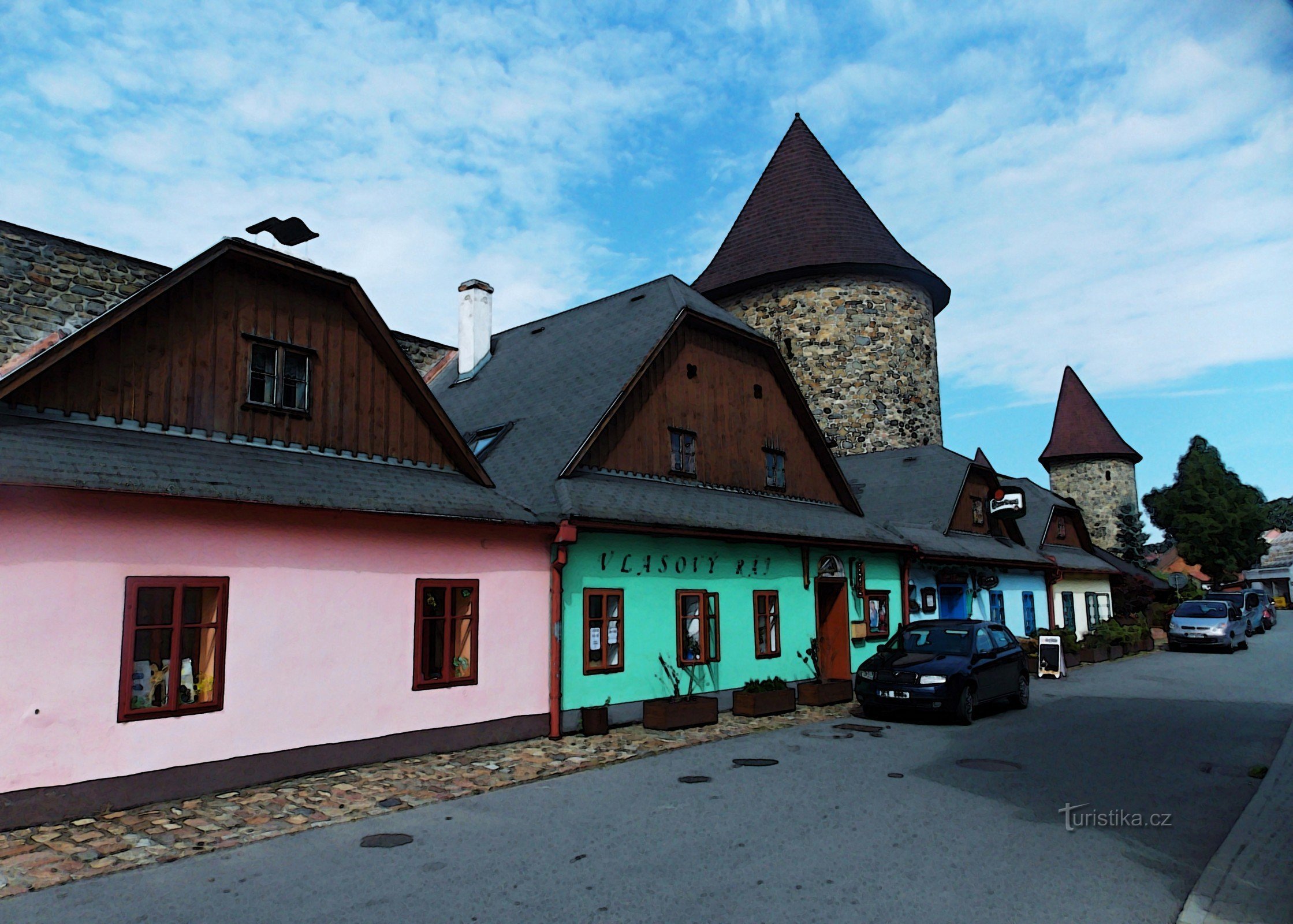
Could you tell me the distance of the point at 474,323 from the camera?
21.5 m

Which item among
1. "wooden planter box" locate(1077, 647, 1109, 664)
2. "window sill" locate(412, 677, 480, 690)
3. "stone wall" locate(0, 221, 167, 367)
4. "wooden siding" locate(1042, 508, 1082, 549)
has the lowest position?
"wooden planter box" locate(1077, 647, 1109, 664)

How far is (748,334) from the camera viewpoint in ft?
60.5

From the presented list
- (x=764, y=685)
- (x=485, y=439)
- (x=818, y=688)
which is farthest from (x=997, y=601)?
(x=485, y=439)

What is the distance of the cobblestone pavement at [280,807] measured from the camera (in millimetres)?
6824

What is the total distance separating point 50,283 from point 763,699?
14.5m

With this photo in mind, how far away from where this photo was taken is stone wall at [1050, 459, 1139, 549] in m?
59.4

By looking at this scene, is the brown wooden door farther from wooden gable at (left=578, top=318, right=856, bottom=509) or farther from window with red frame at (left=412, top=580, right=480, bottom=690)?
window with red frame at (left=412, top=580, right=480, bottom=690)

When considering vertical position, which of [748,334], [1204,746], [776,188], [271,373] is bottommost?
[1204,746]

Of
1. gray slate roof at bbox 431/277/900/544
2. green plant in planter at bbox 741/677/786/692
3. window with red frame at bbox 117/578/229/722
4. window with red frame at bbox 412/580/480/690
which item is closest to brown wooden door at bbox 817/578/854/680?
gray slate roof at bbox 431/277/900/544

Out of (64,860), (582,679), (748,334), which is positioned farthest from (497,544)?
(748,334)

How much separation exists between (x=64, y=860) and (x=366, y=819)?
2.26m

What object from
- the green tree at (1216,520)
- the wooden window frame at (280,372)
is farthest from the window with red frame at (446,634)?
the green tree at (1216,520)

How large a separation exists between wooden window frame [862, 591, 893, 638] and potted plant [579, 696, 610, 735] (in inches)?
330

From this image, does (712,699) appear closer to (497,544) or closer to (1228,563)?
(497,544)
